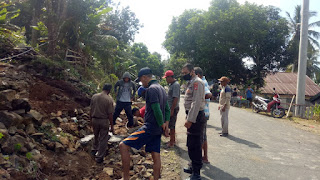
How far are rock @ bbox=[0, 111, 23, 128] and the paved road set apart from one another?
3.26 meters

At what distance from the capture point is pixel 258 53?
22500mm

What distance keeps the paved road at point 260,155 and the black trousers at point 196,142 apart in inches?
17.7

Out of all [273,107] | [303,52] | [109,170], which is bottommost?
[109,170]

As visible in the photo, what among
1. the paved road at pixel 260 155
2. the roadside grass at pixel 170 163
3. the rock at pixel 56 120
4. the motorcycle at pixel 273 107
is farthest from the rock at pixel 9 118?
the motorcycle at pixel 273 107

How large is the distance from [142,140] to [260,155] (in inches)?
129

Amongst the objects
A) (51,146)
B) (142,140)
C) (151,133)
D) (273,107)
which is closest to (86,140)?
(51,146)

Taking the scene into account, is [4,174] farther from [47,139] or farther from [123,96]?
[123,96]

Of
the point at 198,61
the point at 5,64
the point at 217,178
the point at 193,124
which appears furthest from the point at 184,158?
the point at 198,61

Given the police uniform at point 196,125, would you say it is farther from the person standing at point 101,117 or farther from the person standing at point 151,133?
the person standing at point 101,117

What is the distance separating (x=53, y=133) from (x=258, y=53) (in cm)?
2222

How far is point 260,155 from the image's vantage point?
514 cm

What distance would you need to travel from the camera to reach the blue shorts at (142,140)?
3336 mm

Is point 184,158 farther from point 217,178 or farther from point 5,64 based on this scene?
point 5,64

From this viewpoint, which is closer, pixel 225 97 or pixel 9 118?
pixel 9 118
